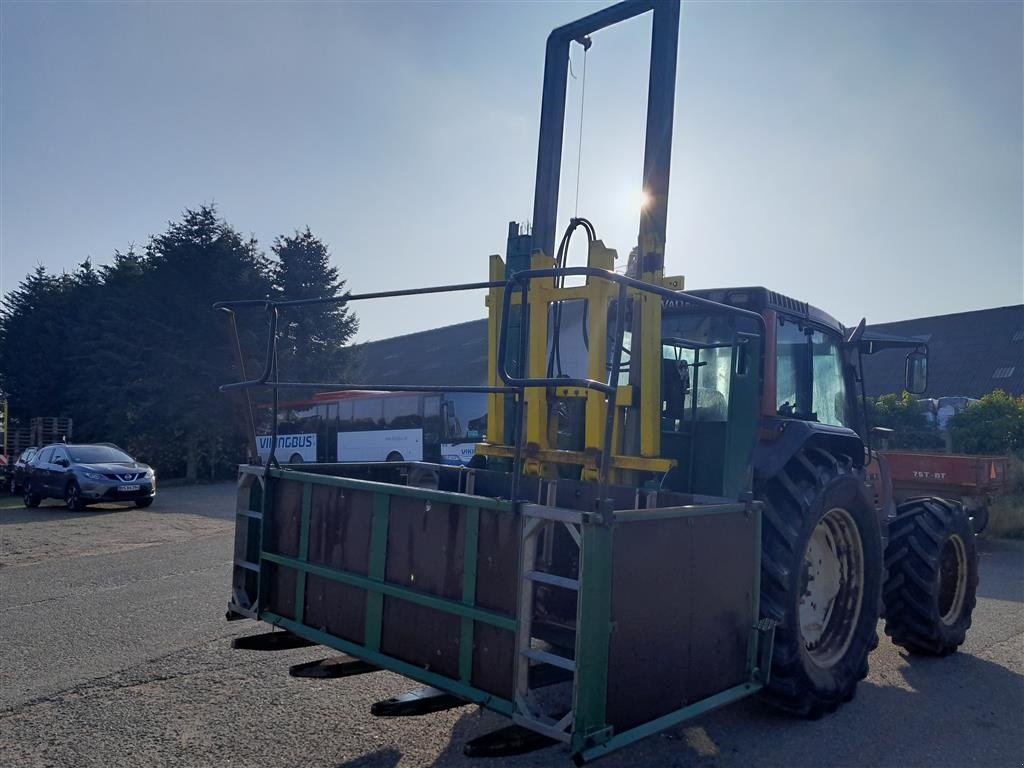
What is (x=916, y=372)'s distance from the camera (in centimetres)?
647

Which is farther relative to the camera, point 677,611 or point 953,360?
point 953,360

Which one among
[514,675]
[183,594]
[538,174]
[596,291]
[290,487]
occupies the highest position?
[538,174]

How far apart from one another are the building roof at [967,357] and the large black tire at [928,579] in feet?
70.1

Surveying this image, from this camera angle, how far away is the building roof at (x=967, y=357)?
27.2 m

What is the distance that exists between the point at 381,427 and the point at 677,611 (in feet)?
75.9

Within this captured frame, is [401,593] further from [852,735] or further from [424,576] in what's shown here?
[852,735]

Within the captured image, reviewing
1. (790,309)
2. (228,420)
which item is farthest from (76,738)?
(228,420)

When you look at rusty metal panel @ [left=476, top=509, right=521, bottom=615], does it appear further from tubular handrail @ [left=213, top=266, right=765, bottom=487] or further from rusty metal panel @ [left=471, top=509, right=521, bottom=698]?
tubular handrail @ [left=213, top=266, right=765, bottom=487]

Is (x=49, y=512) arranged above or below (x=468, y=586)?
below

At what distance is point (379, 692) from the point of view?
5020 mm

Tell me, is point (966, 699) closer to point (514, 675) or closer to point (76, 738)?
point (514, 675)

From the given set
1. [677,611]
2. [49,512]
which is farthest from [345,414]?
[677,611]

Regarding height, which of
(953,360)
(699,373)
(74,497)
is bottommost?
(74,497)

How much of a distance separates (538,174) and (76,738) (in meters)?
4.45
